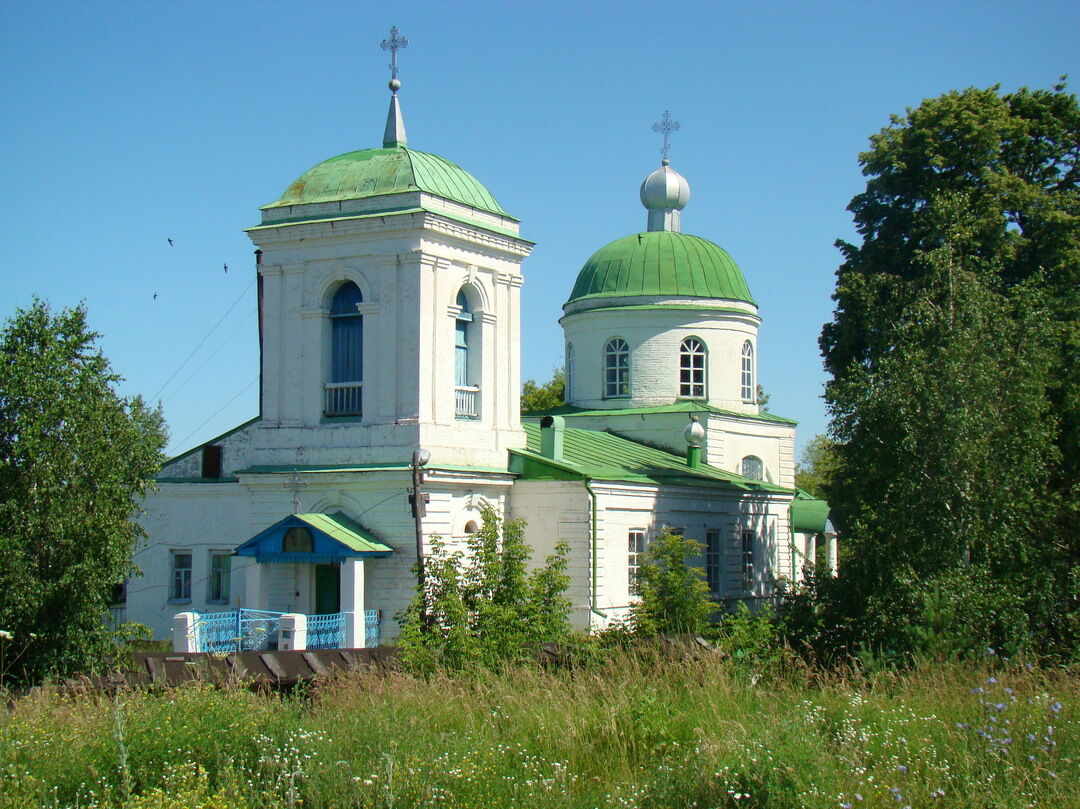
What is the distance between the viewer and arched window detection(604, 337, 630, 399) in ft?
109

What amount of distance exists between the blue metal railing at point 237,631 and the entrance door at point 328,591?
3.49 ft

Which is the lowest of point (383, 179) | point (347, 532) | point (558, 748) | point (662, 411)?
point (558, 748)

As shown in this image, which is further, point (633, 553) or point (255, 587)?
point (633, 553)

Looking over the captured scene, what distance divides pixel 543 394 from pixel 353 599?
3552 cm

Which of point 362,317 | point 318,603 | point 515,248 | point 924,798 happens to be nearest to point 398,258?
point 362,317

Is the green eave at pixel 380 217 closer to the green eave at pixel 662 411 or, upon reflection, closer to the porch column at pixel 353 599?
the porch column at pixel 353 599

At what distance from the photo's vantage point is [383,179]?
23.0 meters

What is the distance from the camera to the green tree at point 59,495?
15.8 metres

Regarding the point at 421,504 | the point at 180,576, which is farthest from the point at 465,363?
the point at 180,576

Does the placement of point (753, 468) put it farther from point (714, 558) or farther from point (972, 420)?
point (972, 420)

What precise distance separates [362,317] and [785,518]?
44.1 feet

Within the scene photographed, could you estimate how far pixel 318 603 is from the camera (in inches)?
886

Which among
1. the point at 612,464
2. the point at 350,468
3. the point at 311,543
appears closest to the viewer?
the point at 311,543

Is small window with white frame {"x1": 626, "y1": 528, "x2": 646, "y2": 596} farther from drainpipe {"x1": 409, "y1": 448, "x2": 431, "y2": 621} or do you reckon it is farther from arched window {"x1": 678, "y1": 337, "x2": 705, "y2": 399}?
arched window {"x1": 678, "y1": 337, "x2": 705, "y2": 399}
